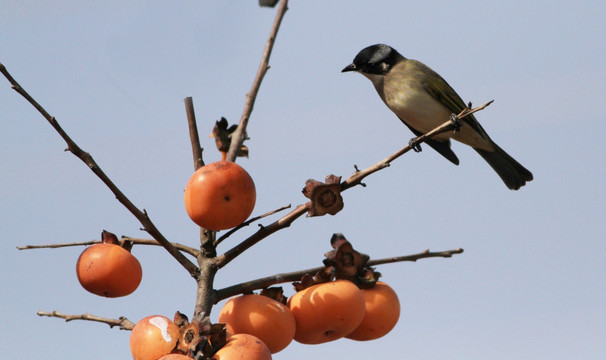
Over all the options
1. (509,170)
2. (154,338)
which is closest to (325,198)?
(154,338)

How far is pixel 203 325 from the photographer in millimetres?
2822

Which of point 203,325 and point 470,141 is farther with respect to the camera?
point 470,141

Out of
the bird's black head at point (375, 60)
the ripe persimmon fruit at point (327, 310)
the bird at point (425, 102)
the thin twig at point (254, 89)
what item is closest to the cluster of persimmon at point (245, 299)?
the ripe persimmon fruit at point (327, 310)

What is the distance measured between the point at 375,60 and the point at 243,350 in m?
6.91

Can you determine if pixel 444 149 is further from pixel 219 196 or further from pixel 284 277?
pixel 219 196

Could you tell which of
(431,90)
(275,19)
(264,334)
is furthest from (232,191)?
(431,90)

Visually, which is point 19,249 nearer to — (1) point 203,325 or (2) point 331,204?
(1) point 203,325

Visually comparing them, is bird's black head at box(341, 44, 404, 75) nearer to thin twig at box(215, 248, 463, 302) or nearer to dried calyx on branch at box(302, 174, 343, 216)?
thin twig at box(215, 248, 463, 302)

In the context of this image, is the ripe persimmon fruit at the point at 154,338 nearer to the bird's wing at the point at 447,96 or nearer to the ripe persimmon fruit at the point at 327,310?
the ripe persimmon fruit at the point at 327,310

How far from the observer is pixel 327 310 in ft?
10.7

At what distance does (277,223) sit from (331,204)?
26 cm

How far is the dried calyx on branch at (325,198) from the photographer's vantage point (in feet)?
10.4

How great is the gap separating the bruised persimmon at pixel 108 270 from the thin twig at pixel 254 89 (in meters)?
0.87

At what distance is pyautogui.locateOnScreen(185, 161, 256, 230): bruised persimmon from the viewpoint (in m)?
3.29
